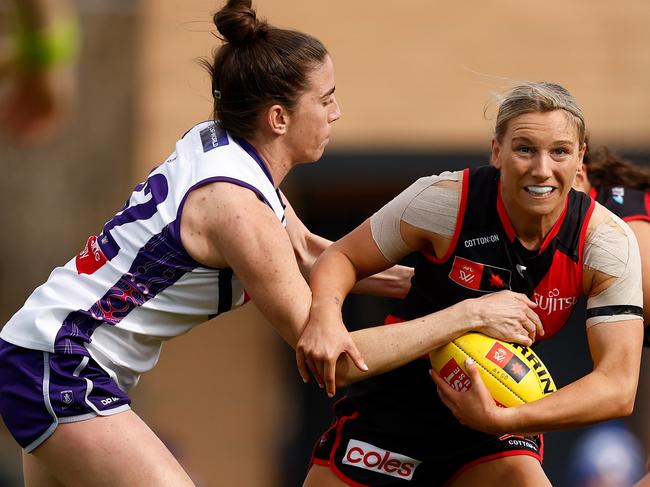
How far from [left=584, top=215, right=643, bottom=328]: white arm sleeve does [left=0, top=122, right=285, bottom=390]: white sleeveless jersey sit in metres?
1.15

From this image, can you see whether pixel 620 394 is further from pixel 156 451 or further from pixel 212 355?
pixel 212 355

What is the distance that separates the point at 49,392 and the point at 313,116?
54.1 inches

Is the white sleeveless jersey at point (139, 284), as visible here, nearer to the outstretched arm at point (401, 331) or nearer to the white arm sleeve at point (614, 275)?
the outstretched arm at point (401, 331)

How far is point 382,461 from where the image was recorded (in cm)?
511

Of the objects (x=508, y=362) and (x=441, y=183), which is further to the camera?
(x=441, y=183)

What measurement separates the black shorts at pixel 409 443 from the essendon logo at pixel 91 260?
1.26 metres

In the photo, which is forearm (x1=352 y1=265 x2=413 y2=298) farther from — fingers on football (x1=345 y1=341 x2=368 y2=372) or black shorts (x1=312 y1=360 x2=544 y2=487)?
fingers on football (x1=345 y1=341 x2=368 y2=372)

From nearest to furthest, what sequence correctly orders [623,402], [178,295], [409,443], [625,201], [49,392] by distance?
1. [49,392]
2. [178,295]
3. [623,402]
4. [409,443]
5. [625,201]

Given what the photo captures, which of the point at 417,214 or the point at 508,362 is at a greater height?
the point at 417,214

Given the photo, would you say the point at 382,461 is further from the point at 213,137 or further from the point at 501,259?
the point at 213,137

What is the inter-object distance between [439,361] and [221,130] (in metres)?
1.16

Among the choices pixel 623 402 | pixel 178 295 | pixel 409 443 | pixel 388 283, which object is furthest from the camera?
pixel 388 283

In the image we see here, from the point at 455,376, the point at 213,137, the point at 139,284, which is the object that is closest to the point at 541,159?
the point at 455,376

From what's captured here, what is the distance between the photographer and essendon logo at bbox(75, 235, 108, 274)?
457 cm
